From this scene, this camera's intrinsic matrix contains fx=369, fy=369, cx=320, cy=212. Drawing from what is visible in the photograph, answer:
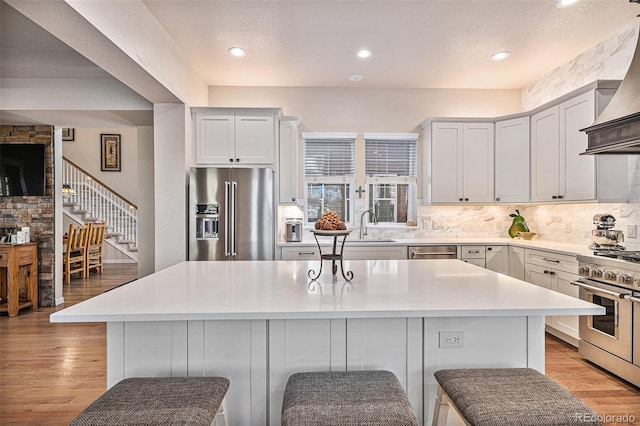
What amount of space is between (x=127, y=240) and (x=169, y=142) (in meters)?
5.63

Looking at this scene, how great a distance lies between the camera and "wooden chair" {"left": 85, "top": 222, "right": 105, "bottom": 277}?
23.8 ft

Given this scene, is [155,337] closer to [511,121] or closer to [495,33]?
[495,33]

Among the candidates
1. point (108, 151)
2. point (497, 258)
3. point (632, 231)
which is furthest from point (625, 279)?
point (108, 151)

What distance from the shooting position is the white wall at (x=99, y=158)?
9047 millimetres

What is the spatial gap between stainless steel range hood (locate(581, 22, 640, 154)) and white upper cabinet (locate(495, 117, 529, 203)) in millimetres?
2003

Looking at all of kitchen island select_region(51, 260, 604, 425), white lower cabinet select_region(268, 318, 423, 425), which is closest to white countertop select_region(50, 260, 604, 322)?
kitchen island select_region(51, 260, 604, 425)

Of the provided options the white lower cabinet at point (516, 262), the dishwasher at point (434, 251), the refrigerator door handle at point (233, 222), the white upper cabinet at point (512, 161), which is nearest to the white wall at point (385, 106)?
the white upper cabinet at point (512, 161)

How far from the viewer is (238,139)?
4.23 metres

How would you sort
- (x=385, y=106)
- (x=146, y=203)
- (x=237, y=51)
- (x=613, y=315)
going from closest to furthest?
(x=613, y=315) → (x=237, y=51) → (x=146, y=203) → (x=385, y=106)

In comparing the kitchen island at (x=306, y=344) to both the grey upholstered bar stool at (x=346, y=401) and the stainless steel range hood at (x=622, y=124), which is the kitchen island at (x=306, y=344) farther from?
the stainless steel range hood at (x=622, y=124)

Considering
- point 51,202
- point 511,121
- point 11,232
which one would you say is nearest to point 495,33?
point 511,121

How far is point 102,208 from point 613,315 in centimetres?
919

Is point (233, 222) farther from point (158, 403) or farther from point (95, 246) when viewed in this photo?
point (95, 246)

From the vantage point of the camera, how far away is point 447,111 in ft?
16.3
